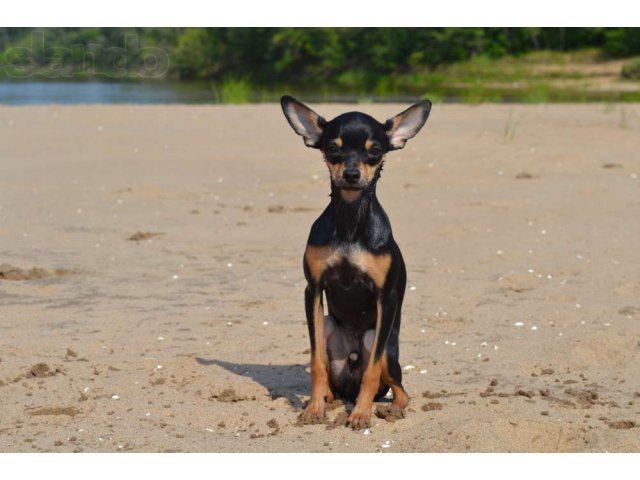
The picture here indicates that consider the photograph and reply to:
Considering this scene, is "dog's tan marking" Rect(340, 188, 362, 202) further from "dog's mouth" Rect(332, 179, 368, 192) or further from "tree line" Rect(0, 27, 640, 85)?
"tree line" Rect(0, 27, 640, 85)

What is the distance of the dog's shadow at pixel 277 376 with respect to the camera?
6.45 metres

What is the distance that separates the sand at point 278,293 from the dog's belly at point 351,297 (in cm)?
50

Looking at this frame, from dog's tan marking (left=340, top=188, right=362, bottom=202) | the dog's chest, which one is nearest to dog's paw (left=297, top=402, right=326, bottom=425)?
the dog's chest

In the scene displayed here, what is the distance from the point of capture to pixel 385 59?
65.2 meters

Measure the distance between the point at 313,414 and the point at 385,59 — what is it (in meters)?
60.6

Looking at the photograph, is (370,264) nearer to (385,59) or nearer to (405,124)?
(405,124)

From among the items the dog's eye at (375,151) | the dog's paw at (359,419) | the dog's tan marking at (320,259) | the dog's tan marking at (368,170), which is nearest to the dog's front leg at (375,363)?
the dog's paw at (359,419)

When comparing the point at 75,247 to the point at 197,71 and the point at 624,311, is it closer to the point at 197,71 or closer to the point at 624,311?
the point at 624,311

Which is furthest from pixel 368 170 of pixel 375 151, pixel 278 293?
pixel 278 293

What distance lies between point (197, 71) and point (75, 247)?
56.3m

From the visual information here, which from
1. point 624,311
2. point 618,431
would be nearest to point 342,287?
point 618,431

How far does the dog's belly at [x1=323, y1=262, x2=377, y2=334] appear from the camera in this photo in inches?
226

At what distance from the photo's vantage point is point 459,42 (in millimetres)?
62750

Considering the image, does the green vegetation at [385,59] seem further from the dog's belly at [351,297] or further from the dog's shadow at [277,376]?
the dog's belly at [351,297]
